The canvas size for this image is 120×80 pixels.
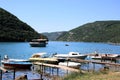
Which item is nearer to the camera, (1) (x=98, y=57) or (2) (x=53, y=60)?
(2) (x=53, y=60)

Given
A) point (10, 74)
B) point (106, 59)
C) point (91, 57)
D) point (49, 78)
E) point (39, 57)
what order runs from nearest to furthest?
point (49, 78) → point (10, 74) → point (39, 57) → point (106, 59) → point (91, 57)

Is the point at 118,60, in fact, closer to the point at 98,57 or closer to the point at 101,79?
the point at 98,57

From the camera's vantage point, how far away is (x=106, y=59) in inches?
2926

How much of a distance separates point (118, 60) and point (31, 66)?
1170 inches

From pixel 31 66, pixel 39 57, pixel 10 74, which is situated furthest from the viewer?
pixel 39 57

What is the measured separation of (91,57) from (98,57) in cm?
340

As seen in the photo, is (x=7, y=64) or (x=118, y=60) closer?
(x=7, y=64)

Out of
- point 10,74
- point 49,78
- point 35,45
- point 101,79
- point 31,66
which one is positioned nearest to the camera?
point 101,79

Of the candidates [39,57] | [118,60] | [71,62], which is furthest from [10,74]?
[118,60]

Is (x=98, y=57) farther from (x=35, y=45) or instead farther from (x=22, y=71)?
(x=35, y=45)

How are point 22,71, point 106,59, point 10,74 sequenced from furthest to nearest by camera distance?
point 106,59 < point 22,71 < point 10,74

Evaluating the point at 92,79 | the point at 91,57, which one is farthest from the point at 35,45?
the point at 92,79

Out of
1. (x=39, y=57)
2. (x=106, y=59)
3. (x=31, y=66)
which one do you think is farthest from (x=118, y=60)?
(x=31, y=66)

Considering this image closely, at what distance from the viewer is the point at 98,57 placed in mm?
76312
